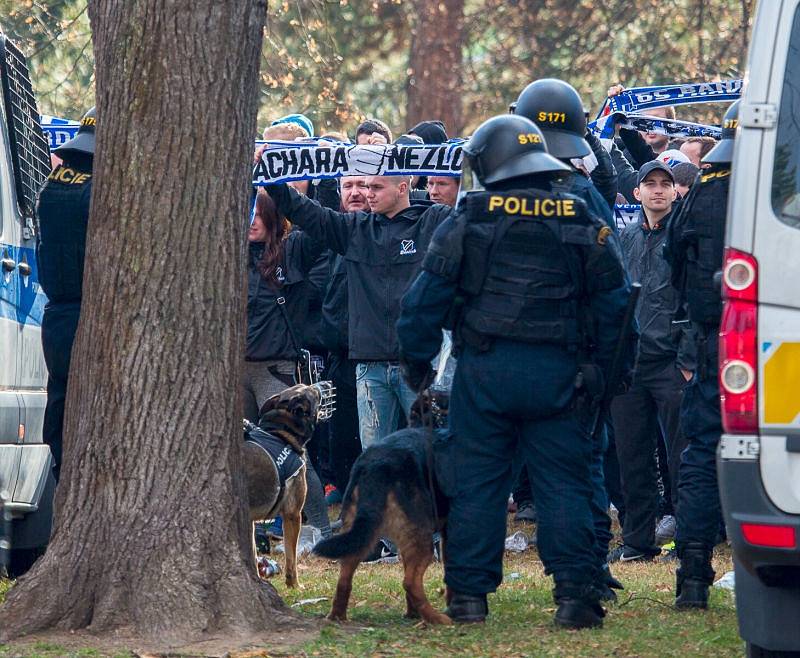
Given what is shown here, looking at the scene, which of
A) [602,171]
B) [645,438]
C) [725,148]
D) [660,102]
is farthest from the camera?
[660,102]

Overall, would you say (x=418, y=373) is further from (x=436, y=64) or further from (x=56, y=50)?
(x=436, y=64)

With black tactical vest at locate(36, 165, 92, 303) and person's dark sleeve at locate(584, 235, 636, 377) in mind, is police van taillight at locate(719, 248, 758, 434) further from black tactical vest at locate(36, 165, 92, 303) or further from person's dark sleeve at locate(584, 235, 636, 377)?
black tactical vest at locate(36, 165, 92, 303)

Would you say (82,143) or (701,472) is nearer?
(701,472)

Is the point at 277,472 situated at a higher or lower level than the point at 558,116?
lower

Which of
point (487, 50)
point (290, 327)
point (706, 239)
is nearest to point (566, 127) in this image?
point (706, 239)

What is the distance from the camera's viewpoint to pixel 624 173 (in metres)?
9.22

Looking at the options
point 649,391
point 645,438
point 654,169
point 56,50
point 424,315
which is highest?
point 56,50

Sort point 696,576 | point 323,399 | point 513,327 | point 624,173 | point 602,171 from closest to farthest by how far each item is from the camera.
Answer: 1. point 513,327
2. point 696,576
3. point 602,171
4. point 323,399
5. point 624,173

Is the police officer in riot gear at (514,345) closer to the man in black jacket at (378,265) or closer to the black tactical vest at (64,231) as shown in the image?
the black tactical vest at (64,231)

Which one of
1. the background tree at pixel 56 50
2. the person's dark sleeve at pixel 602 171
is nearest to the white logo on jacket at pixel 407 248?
the person's dark sleeve at pixel 602 171

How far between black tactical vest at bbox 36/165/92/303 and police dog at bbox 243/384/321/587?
115 cm

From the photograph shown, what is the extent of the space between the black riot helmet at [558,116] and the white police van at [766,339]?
201 cm

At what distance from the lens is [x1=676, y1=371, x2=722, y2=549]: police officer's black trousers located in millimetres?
5961

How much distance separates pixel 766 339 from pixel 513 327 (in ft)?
4.65
